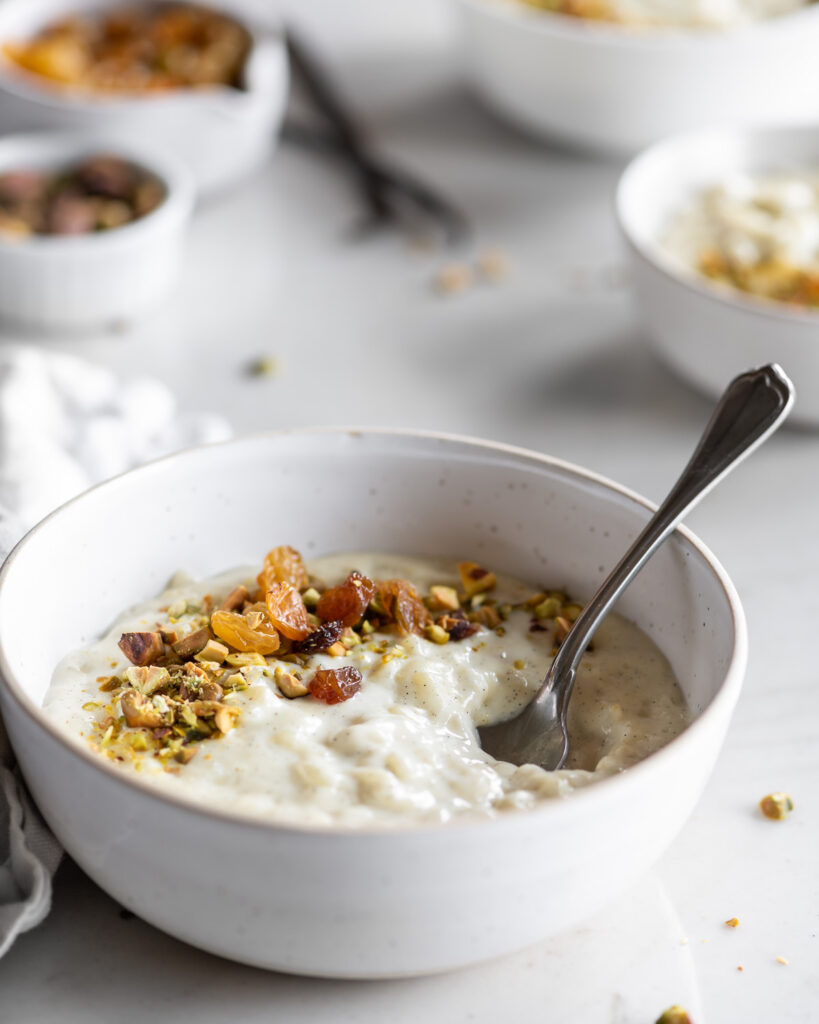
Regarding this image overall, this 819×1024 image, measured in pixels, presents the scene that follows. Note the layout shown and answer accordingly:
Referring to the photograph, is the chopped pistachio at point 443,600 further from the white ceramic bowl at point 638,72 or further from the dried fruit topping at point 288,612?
the white ceramic bowl at point 638,72

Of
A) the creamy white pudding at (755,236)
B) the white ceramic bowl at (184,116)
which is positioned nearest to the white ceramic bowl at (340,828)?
the creamy white pudding at (755,236)

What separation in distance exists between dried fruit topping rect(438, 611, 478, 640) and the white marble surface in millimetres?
218

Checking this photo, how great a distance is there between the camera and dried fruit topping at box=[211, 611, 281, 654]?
92 cm

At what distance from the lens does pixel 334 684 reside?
0.87 m

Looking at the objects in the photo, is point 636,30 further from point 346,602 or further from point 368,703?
point 368,703

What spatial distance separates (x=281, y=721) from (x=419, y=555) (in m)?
0.30

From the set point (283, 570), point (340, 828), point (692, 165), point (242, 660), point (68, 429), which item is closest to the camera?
point (340, 828)

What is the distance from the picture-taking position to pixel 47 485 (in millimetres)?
1184

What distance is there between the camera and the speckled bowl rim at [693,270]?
4.43ft

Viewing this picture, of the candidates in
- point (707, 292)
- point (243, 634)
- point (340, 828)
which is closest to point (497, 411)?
point (707, 292)

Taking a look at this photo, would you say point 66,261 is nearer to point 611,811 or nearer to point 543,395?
point 543,395

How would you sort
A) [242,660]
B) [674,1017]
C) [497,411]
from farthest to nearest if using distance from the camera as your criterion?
1. [497,411]
2. [242,660]
3. [674,1017]

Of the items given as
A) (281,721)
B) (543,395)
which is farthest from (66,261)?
(281,721)

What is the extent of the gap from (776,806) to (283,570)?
1.37 ft
